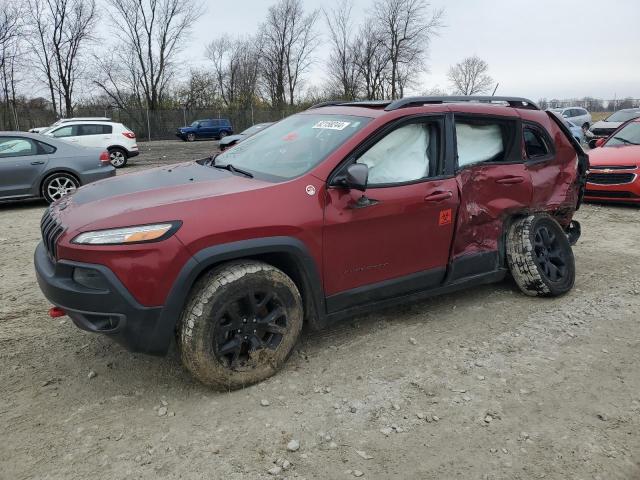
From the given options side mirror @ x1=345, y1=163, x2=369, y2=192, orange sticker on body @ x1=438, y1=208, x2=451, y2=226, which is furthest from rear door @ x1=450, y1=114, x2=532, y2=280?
side mirror @ x1=345, y1=163, x2=369, y2=192

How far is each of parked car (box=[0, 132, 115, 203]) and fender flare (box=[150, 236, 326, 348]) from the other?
6683 mm

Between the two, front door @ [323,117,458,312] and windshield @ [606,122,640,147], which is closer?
front door @ [323,117,458,312]

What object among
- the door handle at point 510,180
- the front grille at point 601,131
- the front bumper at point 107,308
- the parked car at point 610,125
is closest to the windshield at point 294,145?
the front bumper at point 107,308

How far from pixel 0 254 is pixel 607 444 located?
627 centimetres

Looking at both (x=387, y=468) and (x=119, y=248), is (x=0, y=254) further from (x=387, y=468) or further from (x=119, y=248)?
(x=387, y=468)

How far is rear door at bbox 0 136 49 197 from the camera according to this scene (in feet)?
27.8

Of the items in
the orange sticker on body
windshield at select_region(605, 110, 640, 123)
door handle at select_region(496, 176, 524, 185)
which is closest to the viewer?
the orange sticker on body

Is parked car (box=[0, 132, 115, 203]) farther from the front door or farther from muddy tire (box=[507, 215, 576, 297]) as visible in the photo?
muddy tire (box=[507, 215, 576, 297])

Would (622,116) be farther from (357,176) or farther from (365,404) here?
(365,404)

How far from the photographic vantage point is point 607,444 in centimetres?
256

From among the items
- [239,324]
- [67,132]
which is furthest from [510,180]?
[67,132]

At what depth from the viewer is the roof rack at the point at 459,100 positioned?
3.68 m

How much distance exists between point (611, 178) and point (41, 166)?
10003 millimetres

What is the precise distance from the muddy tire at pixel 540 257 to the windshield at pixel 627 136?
6.20 metres
